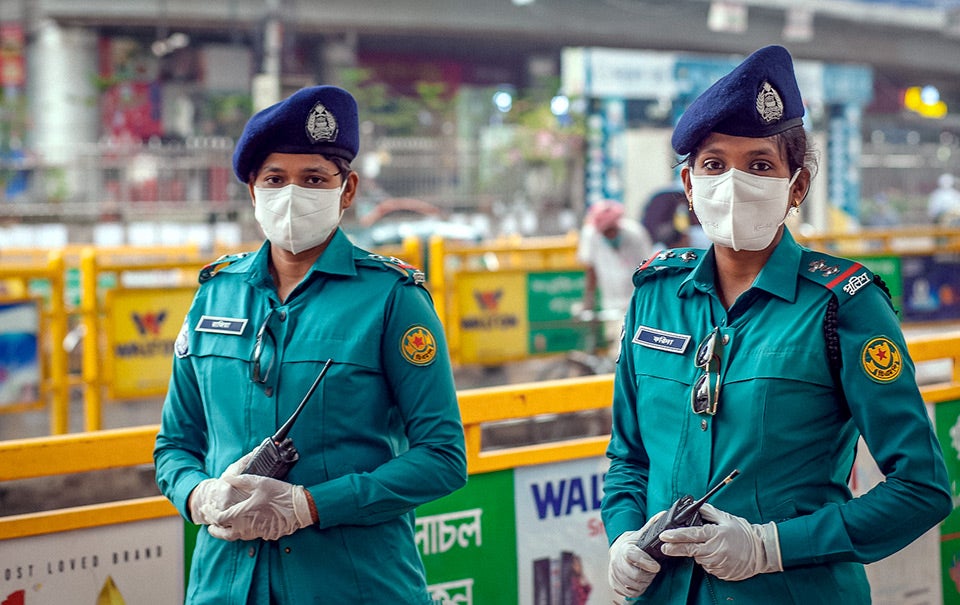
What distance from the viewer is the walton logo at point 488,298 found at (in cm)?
1035

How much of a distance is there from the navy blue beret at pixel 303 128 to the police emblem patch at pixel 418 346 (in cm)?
48

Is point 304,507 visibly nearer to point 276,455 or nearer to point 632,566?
point 276,455

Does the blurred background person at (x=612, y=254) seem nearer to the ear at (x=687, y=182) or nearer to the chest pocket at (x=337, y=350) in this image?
the ear at (x=687, y=182)

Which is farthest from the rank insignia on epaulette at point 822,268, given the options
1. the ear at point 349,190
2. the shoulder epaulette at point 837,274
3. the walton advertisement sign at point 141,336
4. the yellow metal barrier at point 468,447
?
the walton advertisement sign at point 141,336

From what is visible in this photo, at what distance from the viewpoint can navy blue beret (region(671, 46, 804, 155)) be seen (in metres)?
2.22

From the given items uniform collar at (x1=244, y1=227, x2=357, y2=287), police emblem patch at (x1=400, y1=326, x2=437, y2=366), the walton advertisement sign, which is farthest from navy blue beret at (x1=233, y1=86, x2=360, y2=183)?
the walton advertisement sign

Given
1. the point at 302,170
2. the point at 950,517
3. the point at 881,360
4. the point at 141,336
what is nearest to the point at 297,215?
the point at 302,170

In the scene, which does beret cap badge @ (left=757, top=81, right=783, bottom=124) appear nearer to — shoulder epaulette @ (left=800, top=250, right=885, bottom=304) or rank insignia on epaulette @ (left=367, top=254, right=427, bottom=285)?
shoulder epaulette @ (left=800, top=250, right=885, bottom=304)

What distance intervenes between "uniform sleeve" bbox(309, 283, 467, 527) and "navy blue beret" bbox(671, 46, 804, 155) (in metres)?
0.71

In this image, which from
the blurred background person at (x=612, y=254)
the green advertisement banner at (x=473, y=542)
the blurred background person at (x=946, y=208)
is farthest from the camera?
the blurred background person at (x=946, y=208)

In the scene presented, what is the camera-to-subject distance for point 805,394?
2.13m

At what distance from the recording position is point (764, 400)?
214 centimetres

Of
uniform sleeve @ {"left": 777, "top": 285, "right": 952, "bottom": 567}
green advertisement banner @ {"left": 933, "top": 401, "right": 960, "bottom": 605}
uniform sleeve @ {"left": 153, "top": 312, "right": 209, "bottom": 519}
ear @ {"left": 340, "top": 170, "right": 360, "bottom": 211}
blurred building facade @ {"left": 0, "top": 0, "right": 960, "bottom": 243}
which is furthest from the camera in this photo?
blurred building facade @ {"left": 0, "top": 0, "right": 960, "bottom": 243}

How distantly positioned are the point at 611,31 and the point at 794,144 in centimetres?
3007
